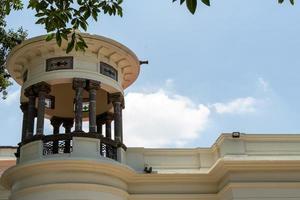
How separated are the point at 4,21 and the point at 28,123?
5.25 m

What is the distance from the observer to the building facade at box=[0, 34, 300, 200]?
1598 cm

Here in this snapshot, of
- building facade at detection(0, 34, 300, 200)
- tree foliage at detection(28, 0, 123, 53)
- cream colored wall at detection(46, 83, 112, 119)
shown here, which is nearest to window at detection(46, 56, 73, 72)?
building facade at detection(0, 34, 300, 200)

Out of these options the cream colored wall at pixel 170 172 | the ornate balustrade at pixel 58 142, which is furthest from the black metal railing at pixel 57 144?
the cream colored wall at pixel 170 172

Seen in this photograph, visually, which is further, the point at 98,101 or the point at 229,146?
the point at 98,101

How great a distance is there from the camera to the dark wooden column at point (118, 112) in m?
18.1

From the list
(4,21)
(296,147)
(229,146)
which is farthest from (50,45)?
(296,147)

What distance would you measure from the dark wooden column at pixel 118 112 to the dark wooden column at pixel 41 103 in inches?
95.3

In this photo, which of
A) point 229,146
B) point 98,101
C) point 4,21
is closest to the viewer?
point 4,21

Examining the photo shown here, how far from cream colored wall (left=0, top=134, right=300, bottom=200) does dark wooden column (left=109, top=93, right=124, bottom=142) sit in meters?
0.72

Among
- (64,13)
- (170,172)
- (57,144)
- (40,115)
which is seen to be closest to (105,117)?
(40,115)

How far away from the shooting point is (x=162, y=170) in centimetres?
1798

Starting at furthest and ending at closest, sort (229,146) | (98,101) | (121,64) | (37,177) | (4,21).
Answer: (98,101)
(121,64)
(229,146)
(37,177)
(4,21)

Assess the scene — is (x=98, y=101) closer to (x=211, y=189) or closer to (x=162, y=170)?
(x=162, y=170)

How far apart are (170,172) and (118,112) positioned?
112 inches
